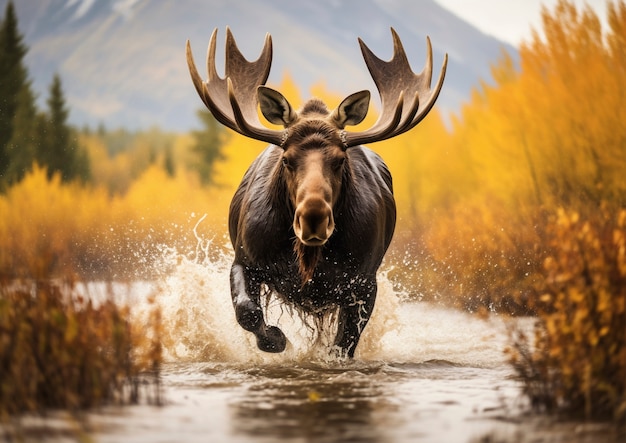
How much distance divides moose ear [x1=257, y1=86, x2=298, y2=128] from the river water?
147 cm

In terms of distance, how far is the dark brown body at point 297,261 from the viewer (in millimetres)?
7320

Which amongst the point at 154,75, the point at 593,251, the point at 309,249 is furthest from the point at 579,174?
the point at 154,75

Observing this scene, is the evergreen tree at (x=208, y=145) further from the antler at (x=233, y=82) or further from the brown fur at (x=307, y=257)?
the brown fur at (x=307, y=257)

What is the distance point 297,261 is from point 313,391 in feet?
4.57

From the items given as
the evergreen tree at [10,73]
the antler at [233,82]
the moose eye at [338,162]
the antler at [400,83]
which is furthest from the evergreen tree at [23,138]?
the moose eye at [338,162]

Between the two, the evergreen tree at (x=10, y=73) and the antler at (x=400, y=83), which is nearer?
the antler at (x=400, y=83)

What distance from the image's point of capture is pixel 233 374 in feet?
22.6

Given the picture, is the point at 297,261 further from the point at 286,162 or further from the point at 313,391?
the point at 313,391

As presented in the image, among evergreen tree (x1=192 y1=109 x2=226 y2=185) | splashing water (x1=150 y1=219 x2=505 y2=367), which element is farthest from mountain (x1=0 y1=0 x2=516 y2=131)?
splashing water (x1=150 y1=219 x2=505 y2=367)

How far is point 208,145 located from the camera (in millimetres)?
54438

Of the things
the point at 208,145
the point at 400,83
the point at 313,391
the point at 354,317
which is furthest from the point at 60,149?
the point at 313,391

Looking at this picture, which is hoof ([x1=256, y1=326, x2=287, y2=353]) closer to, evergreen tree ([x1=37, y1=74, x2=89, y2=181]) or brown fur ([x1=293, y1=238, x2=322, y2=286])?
brown fur ([x1=293, y1=238, x2=322, y2=286])

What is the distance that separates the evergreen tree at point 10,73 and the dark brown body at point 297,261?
31.5 m

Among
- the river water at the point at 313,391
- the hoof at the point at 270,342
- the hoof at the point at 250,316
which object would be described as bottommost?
the river water at the point at 313,391
